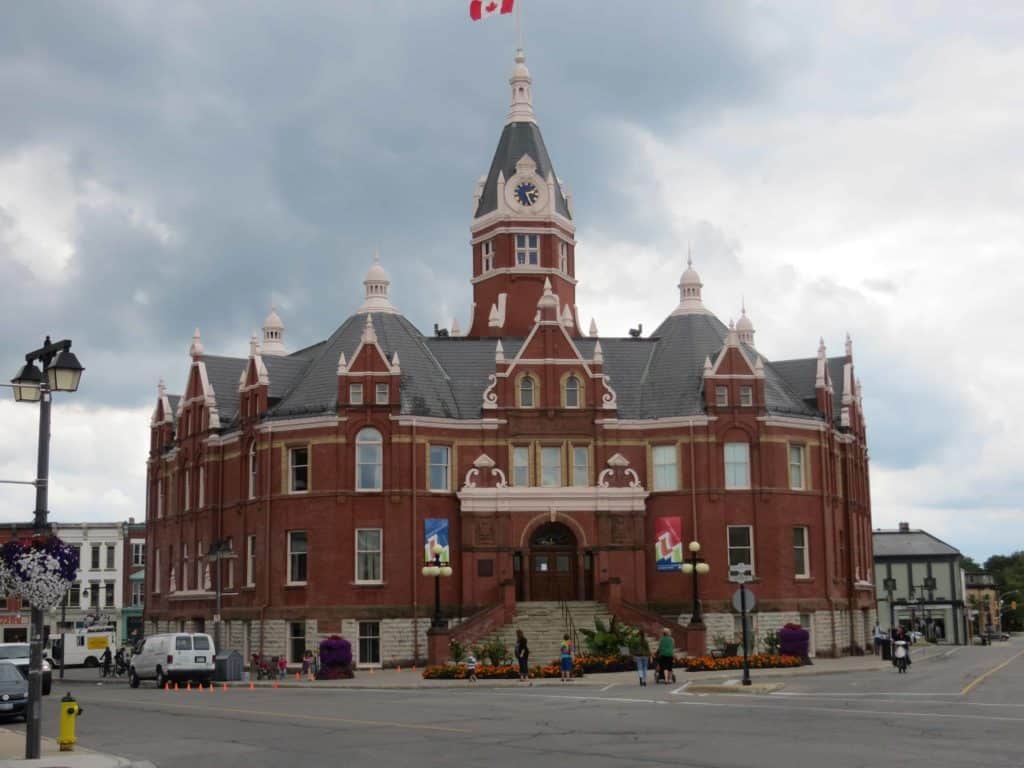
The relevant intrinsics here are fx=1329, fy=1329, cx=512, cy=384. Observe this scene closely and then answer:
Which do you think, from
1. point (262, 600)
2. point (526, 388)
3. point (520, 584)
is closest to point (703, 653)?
point (520, 584)

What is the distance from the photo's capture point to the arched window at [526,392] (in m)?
64.2

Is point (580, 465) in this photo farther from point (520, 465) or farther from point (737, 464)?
point (737, 464)

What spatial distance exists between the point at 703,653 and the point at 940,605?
261 ft

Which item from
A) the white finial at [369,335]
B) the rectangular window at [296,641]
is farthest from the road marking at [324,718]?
the white finial at [369,335]

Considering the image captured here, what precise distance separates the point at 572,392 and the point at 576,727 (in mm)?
37967

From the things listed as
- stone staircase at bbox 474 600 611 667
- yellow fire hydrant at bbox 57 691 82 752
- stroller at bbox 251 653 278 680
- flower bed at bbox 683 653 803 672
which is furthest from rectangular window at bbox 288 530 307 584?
yellow fire hydrant at bbox 57 691 82 752

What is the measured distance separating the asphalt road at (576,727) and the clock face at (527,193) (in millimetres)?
38831

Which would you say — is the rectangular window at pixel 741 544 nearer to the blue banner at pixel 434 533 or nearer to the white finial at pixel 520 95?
the blue banner at pixel 434 533

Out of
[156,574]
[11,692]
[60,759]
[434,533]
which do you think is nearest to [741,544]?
[434,533]

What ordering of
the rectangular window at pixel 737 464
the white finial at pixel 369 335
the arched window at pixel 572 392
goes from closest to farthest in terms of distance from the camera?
the white finial at pixel 369 335 → the rectangular window at pixel 737 464 → the arched window at pixel 572 392

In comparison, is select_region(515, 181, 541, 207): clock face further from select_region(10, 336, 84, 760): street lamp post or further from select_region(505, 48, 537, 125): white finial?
select_region(10, 336, 84, 760): street lamp post

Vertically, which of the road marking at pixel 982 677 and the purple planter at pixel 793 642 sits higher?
the purple planter at pixel 793 642

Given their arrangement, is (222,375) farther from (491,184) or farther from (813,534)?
(813,534)

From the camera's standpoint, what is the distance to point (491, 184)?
7750cm
